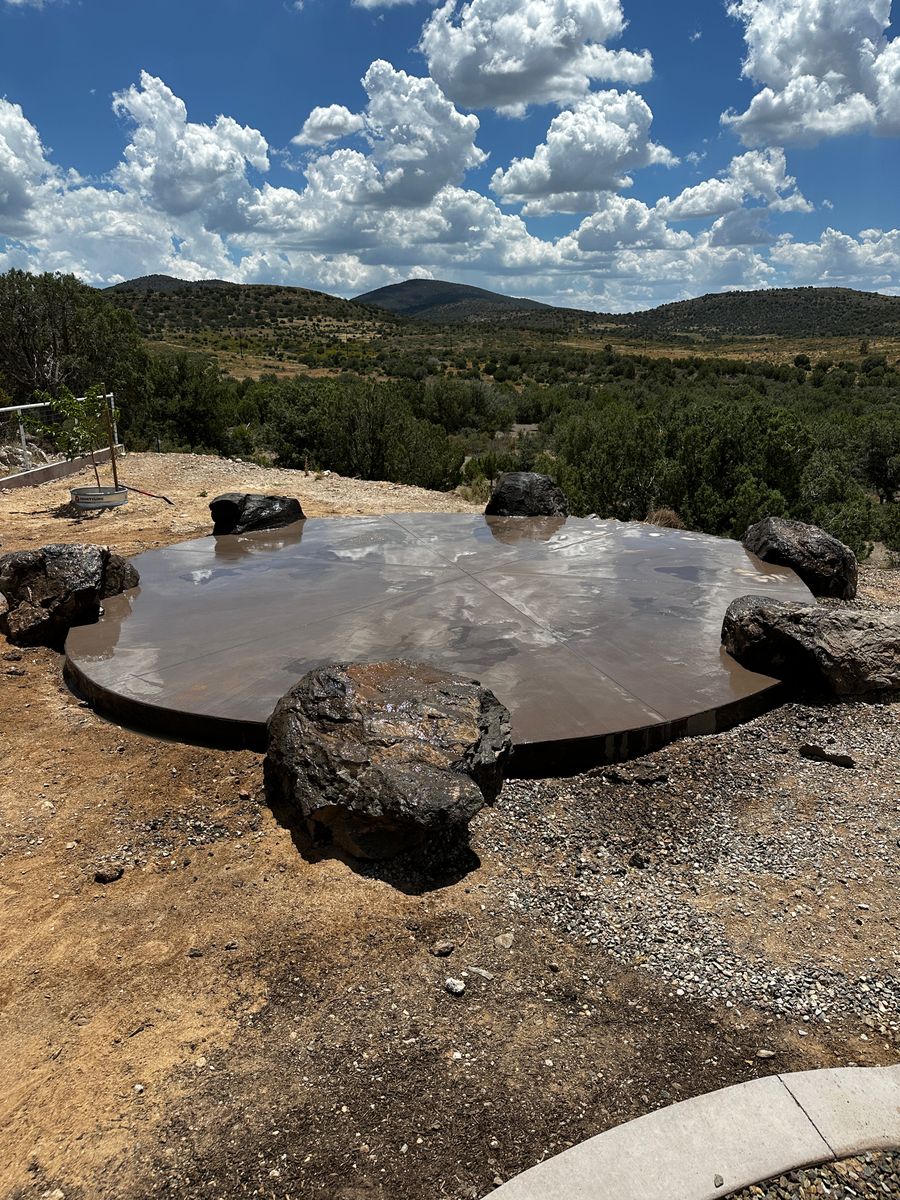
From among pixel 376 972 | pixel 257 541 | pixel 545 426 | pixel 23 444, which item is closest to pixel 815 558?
pixel 257 541

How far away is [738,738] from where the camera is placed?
18.9 ft

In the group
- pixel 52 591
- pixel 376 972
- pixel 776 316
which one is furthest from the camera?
pixel 776 316

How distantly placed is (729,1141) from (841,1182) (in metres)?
0.36

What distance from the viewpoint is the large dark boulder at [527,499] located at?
1152cm

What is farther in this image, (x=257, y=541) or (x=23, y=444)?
(x=23, y=444)

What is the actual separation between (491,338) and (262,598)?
78007 mm

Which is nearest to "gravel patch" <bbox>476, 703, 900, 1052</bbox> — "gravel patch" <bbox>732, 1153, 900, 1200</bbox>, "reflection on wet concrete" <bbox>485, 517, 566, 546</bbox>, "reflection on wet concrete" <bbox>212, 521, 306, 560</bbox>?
"gravel patch" <bbox>732, 1153, 900, 1200</bbox>

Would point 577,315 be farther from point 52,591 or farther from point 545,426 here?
point 52,591

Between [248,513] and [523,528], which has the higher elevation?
[248,513]

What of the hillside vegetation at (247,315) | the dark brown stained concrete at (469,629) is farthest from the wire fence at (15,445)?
the hillside vegetation at (247,315)

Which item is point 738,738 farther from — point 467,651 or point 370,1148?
point 370,1148

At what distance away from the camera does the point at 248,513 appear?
10.9 meters

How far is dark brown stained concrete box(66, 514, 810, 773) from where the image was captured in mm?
5578

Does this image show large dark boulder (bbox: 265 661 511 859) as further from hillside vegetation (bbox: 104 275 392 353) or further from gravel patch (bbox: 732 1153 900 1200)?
hillside vegetation (bbox: 104 275 392 353)
